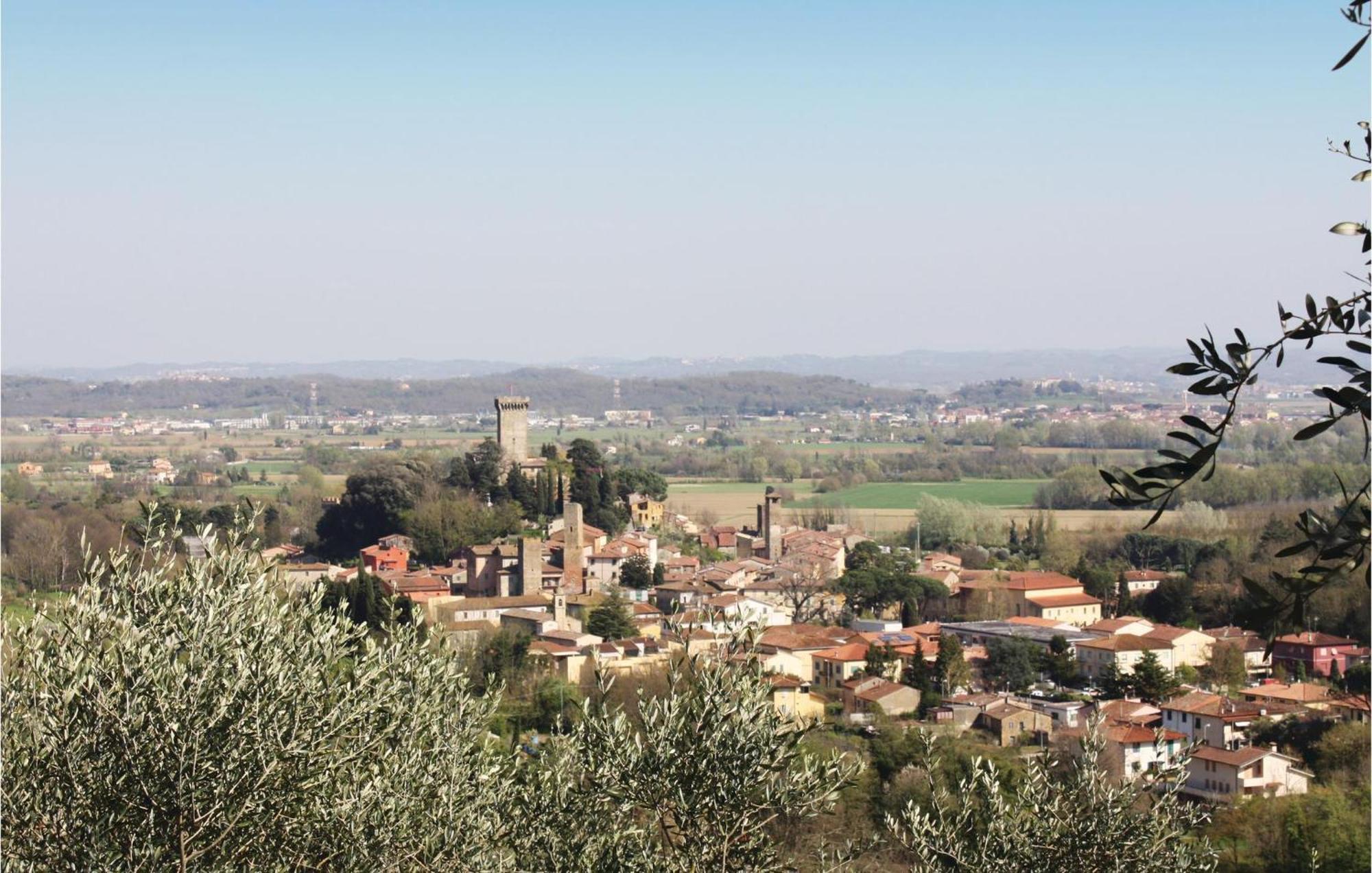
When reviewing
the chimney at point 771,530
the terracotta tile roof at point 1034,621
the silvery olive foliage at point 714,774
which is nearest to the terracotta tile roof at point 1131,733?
the terracotta tile roof at point 1034,621

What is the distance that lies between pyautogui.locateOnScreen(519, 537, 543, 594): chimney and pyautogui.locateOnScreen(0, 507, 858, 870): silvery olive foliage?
72.5 ft

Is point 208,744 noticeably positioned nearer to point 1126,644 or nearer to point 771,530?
point 1126,644

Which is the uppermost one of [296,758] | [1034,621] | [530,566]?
[296,758]

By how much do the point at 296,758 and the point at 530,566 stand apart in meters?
23.5

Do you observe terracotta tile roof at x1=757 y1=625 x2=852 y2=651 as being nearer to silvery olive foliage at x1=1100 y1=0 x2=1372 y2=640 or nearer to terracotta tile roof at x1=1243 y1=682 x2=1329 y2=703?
terracotta tile roof at x1=1243 y1=682 x2=1329 y2=703

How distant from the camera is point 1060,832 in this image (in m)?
5.49

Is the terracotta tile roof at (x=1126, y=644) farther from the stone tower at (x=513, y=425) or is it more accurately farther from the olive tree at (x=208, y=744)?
the stone tower at (x=513, y=425)

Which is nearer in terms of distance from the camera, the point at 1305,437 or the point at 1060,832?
the point at 1305,437

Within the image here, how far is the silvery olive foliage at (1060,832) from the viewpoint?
5.30 m

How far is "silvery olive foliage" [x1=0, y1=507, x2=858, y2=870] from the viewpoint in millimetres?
3979

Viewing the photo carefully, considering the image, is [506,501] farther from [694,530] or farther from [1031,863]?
[1031,863]

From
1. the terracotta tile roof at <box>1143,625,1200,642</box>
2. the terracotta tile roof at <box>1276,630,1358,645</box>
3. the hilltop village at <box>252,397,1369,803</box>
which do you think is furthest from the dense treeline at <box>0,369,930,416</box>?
the terracotta tile roof at <box>1276,630,1358,645</box>

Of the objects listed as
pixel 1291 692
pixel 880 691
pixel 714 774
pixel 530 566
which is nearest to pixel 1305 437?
pixel 714 774

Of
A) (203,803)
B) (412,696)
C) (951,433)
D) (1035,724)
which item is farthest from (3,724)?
(951,433)
